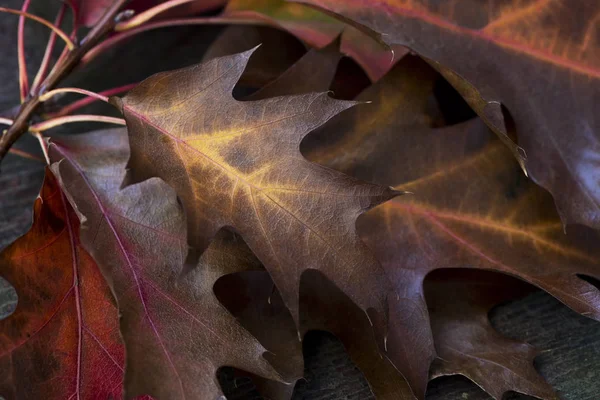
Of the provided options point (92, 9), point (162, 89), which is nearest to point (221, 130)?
point (162, 89)

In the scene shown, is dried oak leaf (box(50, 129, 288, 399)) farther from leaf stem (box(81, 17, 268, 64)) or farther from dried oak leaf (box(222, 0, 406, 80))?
dried oak leaf (box(222, 0, 406, 80))

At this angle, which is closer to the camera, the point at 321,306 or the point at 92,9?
the point at 321,306

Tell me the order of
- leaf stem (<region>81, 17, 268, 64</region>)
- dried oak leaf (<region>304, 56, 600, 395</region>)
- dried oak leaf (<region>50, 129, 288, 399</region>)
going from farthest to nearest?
leaf stem (<region>81, 17, 268, 64</region>) → dried oak leaf (<region>304, 56, 600, 395</region>) → dried oak leaf (<region>50, 129, 288, 399</region>)

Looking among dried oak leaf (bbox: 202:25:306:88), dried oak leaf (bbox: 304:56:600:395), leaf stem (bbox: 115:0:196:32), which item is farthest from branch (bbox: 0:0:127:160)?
dried oak leaf (bbox: 304:56:600:395)

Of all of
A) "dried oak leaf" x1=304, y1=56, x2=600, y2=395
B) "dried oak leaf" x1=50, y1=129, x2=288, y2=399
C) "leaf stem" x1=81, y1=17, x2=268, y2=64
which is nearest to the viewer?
"dried oak leaf" x1=50, y1=129, x2=288, y2=399

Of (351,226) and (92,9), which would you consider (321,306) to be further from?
(92,9)

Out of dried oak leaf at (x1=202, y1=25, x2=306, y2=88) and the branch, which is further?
dried oak leaf at (x1=202, y1=25, x2=306, y2=88)

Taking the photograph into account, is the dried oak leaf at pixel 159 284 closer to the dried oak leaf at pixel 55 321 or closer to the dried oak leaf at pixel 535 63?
the dried oak leaf at pixel 55 321

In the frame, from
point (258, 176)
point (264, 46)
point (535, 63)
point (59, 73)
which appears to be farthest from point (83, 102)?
point (535, 63)
